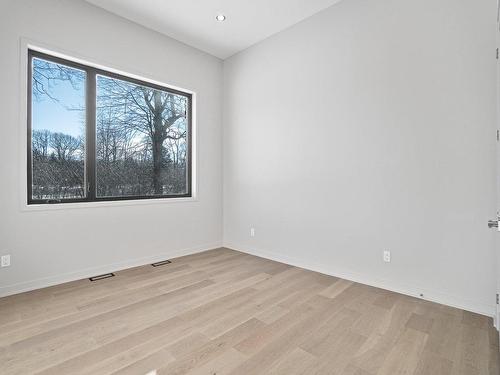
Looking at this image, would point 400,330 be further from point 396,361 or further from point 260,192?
point 260,192

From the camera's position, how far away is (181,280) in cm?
301

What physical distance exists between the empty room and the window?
0.02m

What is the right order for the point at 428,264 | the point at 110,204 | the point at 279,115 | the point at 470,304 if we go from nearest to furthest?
the point at 470,304, the point at 428,264, the point at 110,204, the point at 279,115

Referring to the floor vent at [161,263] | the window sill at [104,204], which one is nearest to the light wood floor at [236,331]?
the floor vent at [161,263]

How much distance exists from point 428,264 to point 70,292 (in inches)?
133

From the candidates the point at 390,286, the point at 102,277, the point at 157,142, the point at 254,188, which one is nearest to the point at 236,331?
the point at 390,286

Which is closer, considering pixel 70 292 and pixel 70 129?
pixel 70 292

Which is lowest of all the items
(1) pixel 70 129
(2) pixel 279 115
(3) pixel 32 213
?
(3) pixel 32 213

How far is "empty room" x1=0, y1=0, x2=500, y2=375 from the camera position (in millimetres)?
1906

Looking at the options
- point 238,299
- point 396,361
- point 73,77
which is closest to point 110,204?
point 73,77

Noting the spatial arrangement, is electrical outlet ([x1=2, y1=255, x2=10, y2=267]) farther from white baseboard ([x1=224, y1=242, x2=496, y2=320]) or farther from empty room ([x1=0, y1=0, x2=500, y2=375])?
white baseboard ([x1=224, y1=242, x2=496, y2=320])

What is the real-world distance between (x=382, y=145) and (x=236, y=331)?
86.1 inches

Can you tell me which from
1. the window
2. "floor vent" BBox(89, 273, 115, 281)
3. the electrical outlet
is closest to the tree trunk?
the window

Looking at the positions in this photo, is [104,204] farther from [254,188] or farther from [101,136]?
[254,188]
